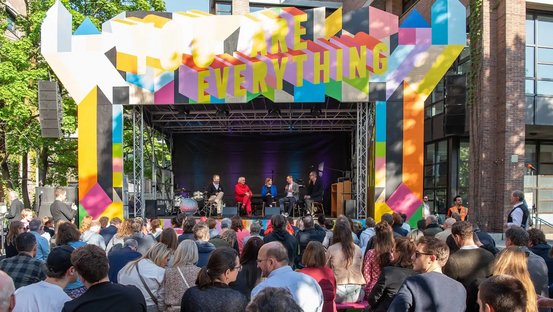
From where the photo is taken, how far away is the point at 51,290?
9.93 ft

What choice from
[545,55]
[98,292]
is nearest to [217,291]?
[98,292]

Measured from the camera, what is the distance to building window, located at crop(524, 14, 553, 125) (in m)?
15.5

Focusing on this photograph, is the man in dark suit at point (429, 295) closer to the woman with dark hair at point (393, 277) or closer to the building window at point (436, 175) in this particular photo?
the woman with dark hair at point (393, 277)

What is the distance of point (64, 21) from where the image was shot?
13367 millimetres

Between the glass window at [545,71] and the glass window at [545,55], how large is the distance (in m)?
0.17

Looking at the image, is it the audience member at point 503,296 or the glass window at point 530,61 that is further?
the glass window at point 530,61

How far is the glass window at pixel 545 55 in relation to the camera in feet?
52.1

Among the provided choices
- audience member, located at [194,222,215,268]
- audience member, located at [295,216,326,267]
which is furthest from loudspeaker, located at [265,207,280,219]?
audience member, located at [194,222,215,268]

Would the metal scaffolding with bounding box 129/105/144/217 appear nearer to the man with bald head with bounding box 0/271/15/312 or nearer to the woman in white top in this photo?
the woman in white top

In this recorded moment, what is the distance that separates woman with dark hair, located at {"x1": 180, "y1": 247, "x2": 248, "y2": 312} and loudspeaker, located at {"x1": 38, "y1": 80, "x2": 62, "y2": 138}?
462 inches

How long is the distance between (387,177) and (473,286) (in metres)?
9.89

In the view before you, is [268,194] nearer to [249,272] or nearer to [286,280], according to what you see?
[249,272]

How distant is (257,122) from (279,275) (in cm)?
1539

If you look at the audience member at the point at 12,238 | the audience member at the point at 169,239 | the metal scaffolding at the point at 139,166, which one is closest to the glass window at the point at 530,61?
the metal scaffolding at the point at 139,166
